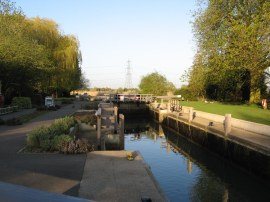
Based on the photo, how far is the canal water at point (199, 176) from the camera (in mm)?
11836

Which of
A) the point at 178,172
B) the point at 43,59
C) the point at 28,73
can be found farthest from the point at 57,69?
the point at 178,172

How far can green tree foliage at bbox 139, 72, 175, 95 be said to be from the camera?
7260cm

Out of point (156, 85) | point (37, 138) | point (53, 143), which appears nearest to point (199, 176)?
point (53, 143)

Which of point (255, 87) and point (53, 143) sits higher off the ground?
point (255, 87)

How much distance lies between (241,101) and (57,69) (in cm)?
2578

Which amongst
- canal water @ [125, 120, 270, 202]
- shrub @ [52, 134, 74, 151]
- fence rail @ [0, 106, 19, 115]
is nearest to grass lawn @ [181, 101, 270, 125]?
canal water @ [125, 120, 270, 202]

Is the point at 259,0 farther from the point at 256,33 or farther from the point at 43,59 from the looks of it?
the point at 43,59

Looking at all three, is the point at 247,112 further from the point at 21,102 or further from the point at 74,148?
the point at 21,102

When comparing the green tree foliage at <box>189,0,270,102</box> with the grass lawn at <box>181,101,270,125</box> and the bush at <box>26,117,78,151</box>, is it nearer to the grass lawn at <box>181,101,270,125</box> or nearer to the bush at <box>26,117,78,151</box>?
the grass lawn at <box>181,101,270,125</box>

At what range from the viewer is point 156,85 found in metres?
73.9

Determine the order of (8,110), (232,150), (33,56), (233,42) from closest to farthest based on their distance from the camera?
(232,150), (8,110), (233,42), (33,56)

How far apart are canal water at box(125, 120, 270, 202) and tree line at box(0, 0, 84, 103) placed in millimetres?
17974

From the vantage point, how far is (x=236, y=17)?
35844 mm

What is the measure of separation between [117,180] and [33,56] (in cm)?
3198
